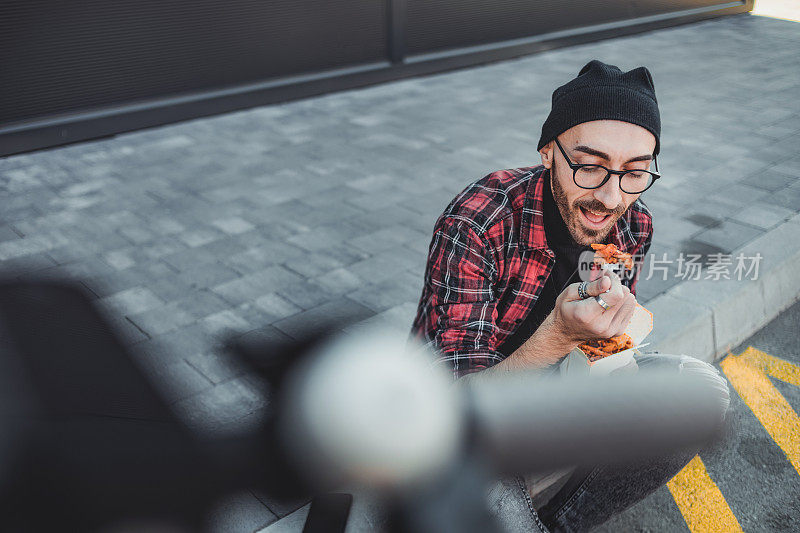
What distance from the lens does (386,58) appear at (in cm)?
919

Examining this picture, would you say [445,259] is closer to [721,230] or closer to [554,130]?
[554,130]

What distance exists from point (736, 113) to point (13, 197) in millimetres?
7678

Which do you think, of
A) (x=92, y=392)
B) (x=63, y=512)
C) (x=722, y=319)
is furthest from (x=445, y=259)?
(x=722, y=319)

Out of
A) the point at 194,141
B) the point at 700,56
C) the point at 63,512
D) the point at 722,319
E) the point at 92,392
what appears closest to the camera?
the point at 63,512

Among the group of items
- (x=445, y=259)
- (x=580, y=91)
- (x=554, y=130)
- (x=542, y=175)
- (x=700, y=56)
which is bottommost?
(x=700, y=56)

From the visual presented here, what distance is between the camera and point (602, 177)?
83.0 inches

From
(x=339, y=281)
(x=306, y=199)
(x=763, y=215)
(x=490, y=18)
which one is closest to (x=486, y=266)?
(x=339, y=281)

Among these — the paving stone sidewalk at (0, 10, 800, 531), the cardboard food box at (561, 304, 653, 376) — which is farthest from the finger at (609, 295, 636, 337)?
the paving stone sidewalk at (0, 10, 800, 531)

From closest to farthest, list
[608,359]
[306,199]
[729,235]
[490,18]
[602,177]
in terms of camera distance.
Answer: [608,359], [602,177], [729,235], [306,199], [490,18]

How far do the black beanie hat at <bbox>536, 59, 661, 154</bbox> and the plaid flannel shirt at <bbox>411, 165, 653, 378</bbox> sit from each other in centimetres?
28

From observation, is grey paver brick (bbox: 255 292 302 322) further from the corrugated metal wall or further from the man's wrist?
the corrugated metal wall

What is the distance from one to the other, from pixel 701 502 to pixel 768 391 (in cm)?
106

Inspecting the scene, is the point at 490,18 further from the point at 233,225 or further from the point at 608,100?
the point at 608,100

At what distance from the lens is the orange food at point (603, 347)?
72.2 inches
